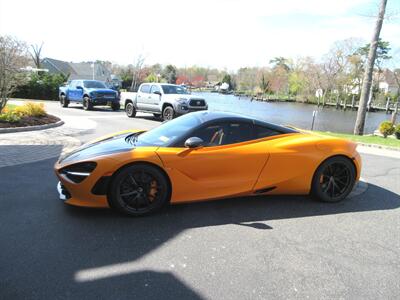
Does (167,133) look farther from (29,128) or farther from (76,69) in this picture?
(76,69)

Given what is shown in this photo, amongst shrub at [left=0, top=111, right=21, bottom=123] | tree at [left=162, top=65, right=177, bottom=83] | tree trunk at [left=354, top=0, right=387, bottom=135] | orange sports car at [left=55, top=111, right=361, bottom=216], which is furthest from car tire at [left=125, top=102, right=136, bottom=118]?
tree at [left=162, top=65, right=177, bottom=83]

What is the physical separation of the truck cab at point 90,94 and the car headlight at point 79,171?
53.2ft

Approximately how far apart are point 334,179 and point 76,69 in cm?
8370

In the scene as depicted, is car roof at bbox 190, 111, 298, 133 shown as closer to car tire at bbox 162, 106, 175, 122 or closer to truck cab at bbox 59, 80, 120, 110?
car tire at bbox 162, 106, 175, 122

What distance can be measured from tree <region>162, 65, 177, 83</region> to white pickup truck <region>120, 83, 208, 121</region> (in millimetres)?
81382

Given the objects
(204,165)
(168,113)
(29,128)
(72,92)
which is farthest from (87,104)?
(204,165)

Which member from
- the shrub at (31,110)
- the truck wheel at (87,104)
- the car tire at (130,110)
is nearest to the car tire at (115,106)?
the truck wheel at (87,104)

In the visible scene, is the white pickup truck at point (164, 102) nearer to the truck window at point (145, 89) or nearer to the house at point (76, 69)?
the truck window at point (145, 89)

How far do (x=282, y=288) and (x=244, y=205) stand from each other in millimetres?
1930

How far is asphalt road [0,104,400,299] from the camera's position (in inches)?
114

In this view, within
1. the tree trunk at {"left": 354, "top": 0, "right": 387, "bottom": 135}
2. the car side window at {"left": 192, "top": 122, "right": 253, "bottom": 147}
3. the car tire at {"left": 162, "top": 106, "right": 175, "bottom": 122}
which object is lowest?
the car tire at {"left": 162, "top": 106, "right": 175, "bottom": 122}

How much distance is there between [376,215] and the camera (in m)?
4.71

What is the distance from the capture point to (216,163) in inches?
173

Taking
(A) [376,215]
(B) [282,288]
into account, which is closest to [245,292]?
(B) [282,288]
